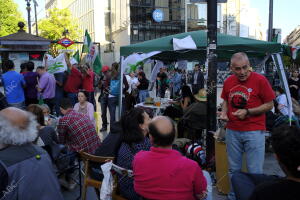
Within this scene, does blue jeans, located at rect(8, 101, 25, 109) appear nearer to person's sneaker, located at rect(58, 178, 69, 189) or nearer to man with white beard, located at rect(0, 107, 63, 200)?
person's sneaker, located at rect(58, 178, 69, 189)

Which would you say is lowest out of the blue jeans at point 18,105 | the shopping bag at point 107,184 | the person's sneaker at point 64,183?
the person's sneaker at point 64,183

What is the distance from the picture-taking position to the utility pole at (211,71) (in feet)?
16.4

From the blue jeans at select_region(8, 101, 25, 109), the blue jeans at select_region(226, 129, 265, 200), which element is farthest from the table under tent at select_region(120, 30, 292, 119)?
the blue jeans at select_region(226, 129, 265, 200)

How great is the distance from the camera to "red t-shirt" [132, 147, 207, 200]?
2463 millimetres

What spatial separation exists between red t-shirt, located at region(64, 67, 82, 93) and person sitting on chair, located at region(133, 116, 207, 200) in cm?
705

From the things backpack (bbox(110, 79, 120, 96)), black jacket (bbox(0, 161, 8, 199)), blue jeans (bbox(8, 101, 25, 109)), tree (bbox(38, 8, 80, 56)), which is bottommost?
blue jeans (bbox(8, 101, 25, 109))

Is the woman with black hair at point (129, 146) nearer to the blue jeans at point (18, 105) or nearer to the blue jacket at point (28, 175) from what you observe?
the blue jacket at point (28, 175)

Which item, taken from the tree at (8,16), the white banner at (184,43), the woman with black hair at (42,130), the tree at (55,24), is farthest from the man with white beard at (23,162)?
the tree at (55,24)

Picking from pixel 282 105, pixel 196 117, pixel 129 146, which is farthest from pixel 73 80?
→ pixel 129 146

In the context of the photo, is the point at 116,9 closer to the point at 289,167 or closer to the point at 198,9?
the point at 198,9

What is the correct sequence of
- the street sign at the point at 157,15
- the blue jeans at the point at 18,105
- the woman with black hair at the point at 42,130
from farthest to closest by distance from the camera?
the street sign at the point at 157,15
the blue jeans at the point at 18,105
the woman with black hair at the point at 42,130

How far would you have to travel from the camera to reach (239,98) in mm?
3777

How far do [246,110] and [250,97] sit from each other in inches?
6.5

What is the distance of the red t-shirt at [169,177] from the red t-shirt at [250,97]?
1.43m
